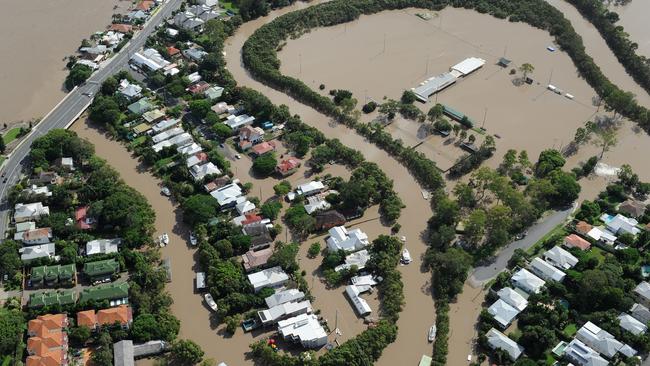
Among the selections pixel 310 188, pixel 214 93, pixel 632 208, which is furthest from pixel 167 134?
pixel 632 208

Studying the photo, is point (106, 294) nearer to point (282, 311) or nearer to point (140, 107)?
point (282, 311)

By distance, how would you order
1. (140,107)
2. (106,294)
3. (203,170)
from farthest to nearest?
(140,107), (203,170), (106,294)

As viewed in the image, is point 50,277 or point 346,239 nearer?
point 50,277

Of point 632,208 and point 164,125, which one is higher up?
point 164,125

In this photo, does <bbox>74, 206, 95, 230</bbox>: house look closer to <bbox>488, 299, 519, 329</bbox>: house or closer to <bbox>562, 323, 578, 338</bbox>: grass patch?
<bbox>488, 299, 519, 329</bbox>: house

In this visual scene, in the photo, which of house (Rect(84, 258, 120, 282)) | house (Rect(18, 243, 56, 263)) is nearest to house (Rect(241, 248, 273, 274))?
house (Rect(84, 258, 120, 282))

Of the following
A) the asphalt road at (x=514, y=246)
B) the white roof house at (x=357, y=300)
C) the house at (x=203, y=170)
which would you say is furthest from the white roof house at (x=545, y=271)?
the house at (x=203, y=170)

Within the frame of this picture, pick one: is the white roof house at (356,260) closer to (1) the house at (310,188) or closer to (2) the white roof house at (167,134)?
(1) the house at (310,188)
